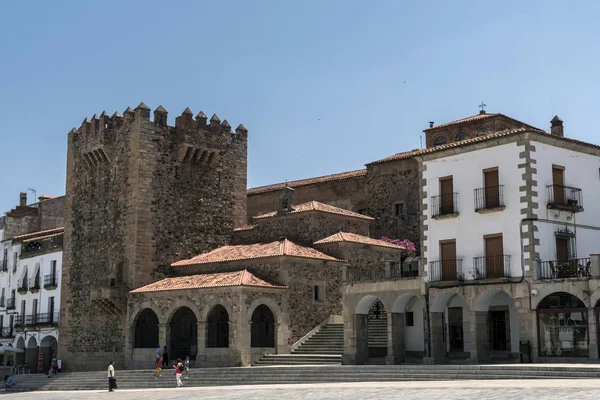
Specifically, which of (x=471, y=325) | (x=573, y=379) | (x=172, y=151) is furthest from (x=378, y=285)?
(x=172, y=151)

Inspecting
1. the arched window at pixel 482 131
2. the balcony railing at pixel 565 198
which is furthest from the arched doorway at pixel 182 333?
the arched window at pixel 482 131

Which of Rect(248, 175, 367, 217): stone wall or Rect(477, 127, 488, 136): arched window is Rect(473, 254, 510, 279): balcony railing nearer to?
Rect(248, 175, 367, 217): stone wall

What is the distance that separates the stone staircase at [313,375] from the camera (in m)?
24.2

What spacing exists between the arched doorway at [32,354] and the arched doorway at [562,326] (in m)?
34.2

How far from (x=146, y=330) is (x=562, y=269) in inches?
817

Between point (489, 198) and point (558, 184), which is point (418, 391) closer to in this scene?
point (489, 198)

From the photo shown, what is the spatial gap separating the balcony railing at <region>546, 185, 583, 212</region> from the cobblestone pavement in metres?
8.06

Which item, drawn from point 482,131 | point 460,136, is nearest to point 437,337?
point 482,131

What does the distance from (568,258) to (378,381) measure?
803cm

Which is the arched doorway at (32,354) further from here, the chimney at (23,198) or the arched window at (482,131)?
the arched window at (482,131)

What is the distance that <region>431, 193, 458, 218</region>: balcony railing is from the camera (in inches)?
1204

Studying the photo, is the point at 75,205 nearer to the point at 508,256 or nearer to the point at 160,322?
the point at 160,322

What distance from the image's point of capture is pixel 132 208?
136 ft

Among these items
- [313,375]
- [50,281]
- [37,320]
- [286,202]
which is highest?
[286,202]
